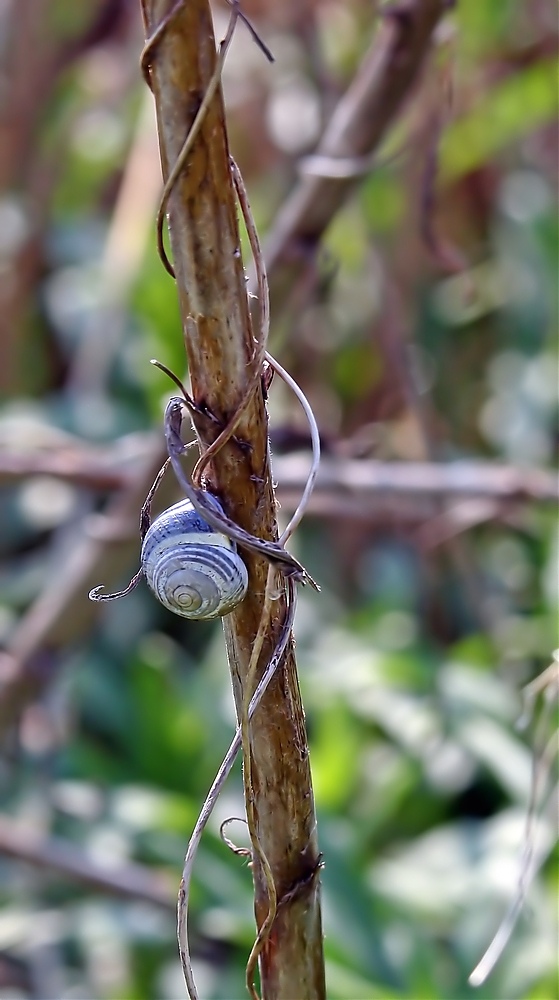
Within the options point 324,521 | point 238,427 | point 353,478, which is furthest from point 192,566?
point 324,521

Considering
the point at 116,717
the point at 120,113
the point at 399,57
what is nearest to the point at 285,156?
the point at 120,113

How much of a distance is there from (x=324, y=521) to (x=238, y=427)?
1724 millimetres

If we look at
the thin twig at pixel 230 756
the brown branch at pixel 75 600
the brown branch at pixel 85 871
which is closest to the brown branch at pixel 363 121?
the brown branch at pixel 75 600

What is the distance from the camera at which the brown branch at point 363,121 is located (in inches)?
28.8

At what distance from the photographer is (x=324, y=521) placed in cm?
208

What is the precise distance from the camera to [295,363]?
202 centimetres

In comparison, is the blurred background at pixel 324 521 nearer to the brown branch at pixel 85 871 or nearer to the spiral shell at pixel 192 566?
the brown branch at pixel 85 871

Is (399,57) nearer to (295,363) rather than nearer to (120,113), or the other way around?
(295,363)

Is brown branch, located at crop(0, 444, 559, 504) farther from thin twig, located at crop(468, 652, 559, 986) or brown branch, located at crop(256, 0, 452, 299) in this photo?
thin twig, located at crop(468, 652, 559, 986)

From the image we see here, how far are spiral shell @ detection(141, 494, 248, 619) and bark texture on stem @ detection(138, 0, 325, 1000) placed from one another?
0.01 meters

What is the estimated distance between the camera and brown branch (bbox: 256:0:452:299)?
2.40 feet

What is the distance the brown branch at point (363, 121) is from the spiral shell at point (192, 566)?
0.47m

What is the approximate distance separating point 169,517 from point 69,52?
2354 millimetres

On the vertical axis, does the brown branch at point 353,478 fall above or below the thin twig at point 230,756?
above
